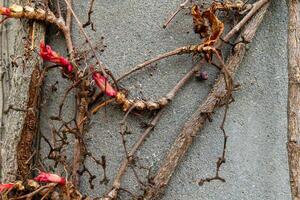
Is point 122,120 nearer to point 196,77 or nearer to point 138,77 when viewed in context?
point 138,77

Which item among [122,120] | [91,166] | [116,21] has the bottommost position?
[91,166]

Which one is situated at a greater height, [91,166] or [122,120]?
[122,120]

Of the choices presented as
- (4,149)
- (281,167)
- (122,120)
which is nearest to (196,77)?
(122,120)

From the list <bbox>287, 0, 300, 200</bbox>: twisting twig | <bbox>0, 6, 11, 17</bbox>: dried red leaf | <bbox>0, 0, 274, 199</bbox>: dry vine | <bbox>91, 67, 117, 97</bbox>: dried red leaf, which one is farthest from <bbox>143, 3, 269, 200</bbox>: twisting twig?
<bbox>0, 6, 11, 17</bbox>: dried red leaf

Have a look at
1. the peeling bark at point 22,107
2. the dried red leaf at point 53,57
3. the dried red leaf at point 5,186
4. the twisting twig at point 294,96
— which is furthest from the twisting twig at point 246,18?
the dried red leaf at point 5,186

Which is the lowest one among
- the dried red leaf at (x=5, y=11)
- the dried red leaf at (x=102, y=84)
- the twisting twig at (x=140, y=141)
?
the twisting twig at (x=140, y=141)

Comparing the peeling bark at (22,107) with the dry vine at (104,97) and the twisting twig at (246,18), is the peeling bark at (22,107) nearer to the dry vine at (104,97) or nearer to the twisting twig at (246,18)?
the dry vine at (104,97)
